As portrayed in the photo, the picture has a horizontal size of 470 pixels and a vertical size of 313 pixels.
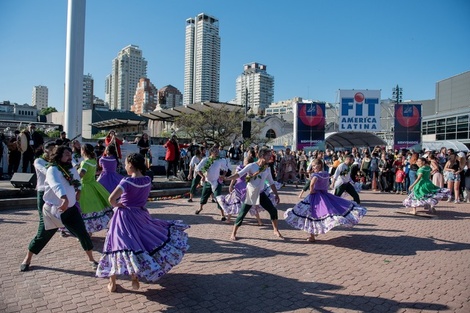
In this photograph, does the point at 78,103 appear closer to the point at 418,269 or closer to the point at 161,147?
the point at 161,147

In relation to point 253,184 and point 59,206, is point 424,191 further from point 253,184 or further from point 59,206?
point 59,206

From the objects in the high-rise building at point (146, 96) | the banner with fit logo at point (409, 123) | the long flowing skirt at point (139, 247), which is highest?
the high-rise building at point (146, 96)

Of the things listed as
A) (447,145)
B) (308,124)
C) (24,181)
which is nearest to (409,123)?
(447,145)

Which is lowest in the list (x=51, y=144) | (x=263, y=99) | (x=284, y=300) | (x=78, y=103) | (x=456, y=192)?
(x=284, y=300)

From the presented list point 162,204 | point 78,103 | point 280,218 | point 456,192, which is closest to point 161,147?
point 78,103

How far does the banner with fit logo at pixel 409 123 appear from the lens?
2769cm

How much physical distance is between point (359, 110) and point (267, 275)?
23.6 m

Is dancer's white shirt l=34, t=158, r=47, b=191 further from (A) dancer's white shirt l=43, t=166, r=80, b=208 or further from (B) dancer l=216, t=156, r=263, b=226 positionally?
(B) dancer l=216, t=156, r=263, b=226

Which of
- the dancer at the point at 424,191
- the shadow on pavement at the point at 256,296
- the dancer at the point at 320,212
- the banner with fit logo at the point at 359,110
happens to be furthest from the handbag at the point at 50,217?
the banner with fit logo at the point at 359,110

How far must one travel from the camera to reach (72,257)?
18.8ft

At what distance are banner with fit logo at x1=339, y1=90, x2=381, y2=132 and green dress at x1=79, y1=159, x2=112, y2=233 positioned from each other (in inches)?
888

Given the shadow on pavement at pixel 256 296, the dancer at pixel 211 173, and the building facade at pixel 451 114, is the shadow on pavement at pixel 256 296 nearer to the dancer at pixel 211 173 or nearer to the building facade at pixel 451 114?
the dancer at pixel 211 173

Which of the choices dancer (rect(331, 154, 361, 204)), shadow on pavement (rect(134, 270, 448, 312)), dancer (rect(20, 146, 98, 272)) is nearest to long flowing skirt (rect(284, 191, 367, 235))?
shadow on pavement (rect(134, 270, 448, 312))

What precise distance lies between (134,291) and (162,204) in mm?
6720
